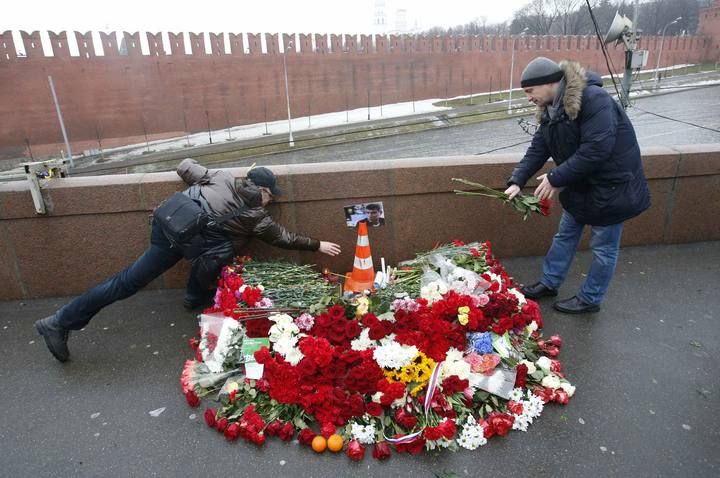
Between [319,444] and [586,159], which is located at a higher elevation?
[586,159]

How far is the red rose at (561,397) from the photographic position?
112 inches

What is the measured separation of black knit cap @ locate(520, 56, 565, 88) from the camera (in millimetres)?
3207

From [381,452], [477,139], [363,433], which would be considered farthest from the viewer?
[477,139]

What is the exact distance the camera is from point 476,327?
306 centimetres

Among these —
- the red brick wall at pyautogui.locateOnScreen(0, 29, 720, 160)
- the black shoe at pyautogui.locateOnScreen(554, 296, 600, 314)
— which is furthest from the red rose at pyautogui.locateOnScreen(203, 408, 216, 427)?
the red brick wall at pyautogui.locateOnScreen(0, 29, 720, 160)

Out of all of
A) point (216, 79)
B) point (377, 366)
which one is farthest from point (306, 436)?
point (216, 79)

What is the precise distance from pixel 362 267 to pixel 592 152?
1.91m

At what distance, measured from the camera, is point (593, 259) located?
3.64m

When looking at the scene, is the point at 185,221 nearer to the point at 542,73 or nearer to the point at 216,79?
the point at 542,73

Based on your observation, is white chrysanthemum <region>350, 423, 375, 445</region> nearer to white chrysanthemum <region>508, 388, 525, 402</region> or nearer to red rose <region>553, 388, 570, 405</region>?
white chrysanthemum <region>508, 388, 525, 402</region>

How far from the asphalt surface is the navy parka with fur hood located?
0.90 m

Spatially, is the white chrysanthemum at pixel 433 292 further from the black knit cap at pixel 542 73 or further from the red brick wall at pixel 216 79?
the red brick wall at pixel 216 79

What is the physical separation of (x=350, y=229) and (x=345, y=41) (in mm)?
38270

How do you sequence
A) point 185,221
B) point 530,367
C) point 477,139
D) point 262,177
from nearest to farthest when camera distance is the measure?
point 530,367 → point 185,221 → point 262,177 → point 477,139
